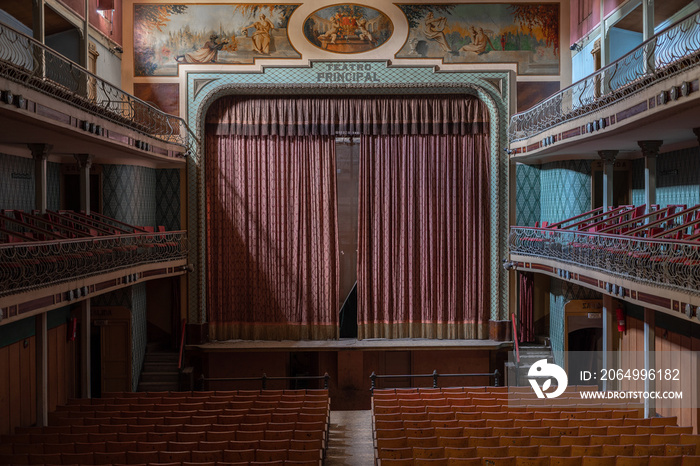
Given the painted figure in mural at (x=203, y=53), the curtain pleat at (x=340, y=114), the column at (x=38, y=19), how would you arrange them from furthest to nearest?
the curtain pleat at (x=340, y=114) → the painted figure in mural at (x=203, y=53) → the column at (x=38, y=19)

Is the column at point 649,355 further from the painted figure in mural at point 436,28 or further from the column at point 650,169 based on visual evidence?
the painted figure in mural at point 436,28

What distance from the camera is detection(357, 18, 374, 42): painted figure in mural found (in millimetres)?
16891

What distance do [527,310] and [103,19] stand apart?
512 inches

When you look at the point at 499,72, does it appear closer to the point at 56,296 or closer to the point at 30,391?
the point at 56,296

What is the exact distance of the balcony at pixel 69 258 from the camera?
370 inches

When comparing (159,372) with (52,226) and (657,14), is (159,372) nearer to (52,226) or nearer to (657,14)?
(52,226)

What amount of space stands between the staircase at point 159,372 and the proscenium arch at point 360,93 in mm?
1177

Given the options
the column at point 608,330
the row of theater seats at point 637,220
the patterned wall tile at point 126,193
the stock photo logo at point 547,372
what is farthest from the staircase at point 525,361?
the patterned wall tile at point 126,193

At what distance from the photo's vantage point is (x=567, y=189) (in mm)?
16203

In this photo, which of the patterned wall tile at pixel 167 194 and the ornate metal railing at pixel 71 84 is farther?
the patterned wall tile at pixel 167 194

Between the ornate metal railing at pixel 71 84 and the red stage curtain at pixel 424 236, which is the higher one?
the ornate metal railing at pixel 71 84

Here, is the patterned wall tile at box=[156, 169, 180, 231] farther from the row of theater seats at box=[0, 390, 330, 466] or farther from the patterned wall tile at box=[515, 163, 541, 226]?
the patterned wall tile at box=[515, 163, 541, 226]

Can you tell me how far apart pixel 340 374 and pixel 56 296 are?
8196mm
